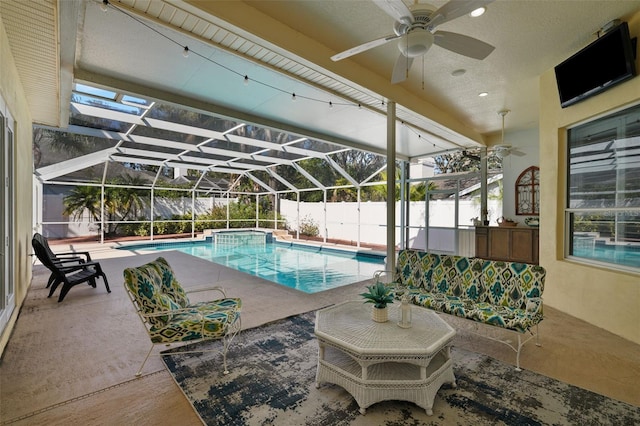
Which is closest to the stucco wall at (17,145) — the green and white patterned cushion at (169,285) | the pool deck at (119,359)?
the pool deck at (119,359)

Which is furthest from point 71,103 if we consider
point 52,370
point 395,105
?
point 395,105

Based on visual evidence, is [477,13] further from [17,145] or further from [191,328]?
[17,145]

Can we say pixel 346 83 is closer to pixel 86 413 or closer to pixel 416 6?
pixel 416 6

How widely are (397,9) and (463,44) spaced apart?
74 centimetres

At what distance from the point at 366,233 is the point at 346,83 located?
735cm

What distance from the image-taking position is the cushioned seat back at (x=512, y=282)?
2.91 meters

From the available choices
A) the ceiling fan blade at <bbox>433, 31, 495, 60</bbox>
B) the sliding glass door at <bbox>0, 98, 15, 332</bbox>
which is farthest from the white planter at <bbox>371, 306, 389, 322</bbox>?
the sliding glass door at <bbox>0, 98, 15, 332</bbox>

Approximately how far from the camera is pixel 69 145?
23.5 feet

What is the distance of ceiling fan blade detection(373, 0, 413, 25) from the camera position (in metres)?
2.01

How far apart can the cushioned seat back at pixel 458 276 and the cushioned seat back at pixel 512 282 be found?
0.27 feet

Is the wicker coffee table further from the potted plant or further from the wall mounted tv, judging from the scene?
the wall mounted tv

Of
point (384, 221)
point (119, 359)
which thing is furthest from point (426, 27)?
point (384, 221)

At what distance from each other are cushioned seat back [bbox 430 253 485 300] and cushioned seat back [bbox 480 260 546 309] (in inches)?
3.2

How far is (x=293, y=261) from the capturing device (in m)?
8.92
